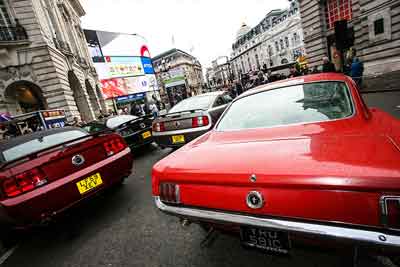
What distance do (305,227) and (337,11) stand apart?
20.2 meters

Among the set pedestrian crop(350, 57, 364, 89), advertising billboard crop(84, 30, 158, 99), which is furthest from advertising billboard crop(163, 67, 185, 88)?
pedestrian crop(350, 57, 364, 89)

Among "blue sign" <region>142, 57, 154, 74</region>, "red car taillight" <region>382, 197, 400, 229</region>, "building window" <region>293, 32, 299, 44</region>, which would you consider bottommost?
"red car taillight" <region>382, 197, 400, 229</region>

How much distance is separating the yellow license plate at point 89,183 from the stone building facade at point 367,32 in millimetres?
10862

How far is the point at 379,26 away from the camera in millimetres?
12656

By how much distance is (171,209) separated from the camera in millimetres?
1671

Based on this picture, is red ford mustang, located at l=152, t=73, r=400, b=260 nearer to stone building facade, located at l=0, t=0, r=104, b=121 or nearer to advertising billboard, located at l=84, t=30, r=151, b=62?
stone building facade, located at l=0, t=0, r=104, b=121

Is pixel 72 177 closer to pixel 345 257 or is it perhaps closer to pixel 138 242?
pixel 138 242

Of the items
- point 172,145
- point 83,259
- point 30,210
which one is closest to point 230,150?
point 83,259

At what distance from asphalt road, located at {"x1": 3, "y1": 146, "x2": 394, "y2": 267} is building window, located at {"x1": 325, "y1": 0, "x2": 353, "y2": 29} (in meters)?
18.0

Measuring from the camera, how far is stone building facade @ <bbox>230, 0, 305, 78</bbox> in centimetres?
4922

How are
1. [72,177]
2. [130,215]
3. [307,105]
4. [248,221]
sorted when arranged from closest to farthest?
[248,221], [307,105], [72,177], [130,215]

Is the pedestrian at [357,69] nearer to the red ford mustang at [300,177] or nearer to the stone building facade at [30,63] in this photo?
the red ford mustang at [300,177]

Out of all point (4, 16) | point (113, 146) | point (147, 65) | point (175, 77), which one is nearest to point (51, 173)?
point (113, 146)

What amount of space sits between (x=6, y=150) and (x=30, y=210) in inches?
55.2
